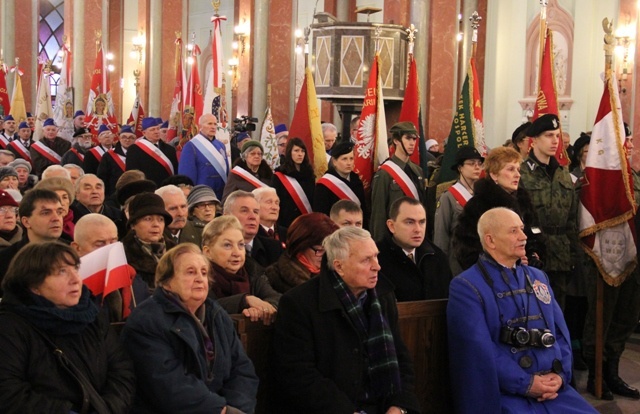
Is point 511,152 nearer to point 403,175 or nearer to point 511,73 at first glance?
point 403,175

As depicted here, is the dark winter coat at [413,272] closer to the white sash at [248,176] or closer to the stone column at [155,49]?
the white sash at [248,176]

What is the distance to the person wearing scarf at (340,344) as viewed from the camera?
423 cm

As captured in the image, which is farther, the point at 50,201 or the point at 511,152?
the point at 511,152

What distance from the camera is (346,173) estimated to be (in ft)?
25.6

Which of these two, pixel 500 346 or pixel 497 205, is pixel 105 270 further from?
pixel 497 205

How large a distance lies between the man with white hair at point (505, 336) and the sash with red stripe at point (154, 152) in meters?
5.84

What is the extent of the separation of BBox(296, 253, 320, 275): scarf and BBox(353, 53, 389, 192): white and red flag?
3.56 meters

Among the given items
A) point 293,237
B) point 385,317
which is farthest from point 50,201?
point 385,317

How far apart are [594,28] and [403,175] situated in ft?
36.8

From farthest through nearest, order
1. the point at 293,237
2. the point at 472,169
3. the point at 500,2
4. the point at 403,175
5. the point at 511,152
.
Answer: the point at 500,2 < the point at 403,175 < the point at 472,169 < the point at 511,152 < the point at 293,237

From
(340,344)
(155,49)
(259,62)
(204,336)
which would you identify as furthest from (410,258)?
(155,49)

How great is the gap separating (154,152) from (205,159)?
1.26 m

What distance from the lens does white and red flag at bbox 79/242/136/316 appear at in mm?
4289

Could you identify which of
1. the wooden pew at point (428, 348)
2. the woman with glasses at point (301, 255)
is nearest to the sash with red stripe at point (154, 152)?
the woman with glasses at point (301, 255)
